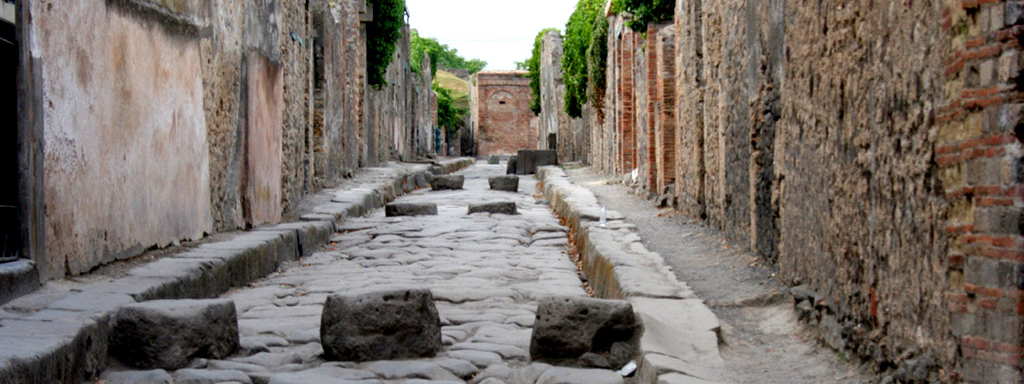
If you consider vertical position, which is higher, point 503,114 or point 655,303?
point 503,114

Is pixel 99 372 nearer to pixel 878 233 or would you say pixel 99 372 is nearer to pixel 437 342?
pixel 437 342

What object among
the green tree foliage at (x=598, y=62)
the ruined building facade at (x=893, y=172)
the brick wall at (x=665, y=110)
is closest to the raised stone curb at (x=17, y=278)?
the ruined building facade at (x=893, y=172)

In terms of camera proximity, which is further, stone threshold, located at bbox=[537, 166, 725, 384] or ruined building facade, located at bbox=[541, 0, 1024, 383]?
stone threshold, located at bbox=[537, 166, 725, 384]

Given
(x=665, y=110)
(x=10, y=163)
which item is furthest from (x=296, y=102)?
(x=10, y=163)

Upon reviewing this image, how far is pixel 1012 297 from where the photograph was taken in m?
2.69

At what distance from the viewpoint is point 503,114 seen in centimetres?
5369

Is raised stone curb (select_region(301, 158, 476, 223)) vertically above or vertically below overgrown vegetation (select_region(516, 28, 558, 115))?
below

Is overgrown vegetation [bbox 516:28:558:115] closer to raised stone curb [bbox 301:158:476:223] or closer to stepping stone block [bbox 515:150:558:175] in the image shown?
stepping stone block [bbox 515:150:558:175]

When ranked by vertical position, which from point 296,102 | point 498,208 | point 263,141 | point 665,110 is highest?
point 296,102

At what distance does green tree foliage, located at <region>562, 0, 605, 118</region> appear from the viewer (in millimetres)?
23080

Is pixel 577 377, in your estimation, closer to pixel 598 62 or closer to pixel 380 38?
pixel 598 62

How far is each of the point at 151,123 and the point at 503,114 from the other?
46930mm

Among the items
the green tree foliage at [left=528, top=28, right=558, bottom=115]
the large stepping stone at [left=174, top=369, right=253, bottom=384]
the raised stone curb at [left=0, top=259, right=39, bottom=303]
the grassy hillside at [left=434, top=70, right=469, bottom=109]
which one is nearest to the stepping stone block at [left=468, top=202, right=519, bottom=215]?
the raised stone curb at [left=0, top=259, right=39, bottom=303]

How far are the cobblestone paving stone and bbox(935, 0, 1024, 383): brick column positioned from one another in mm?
1554
